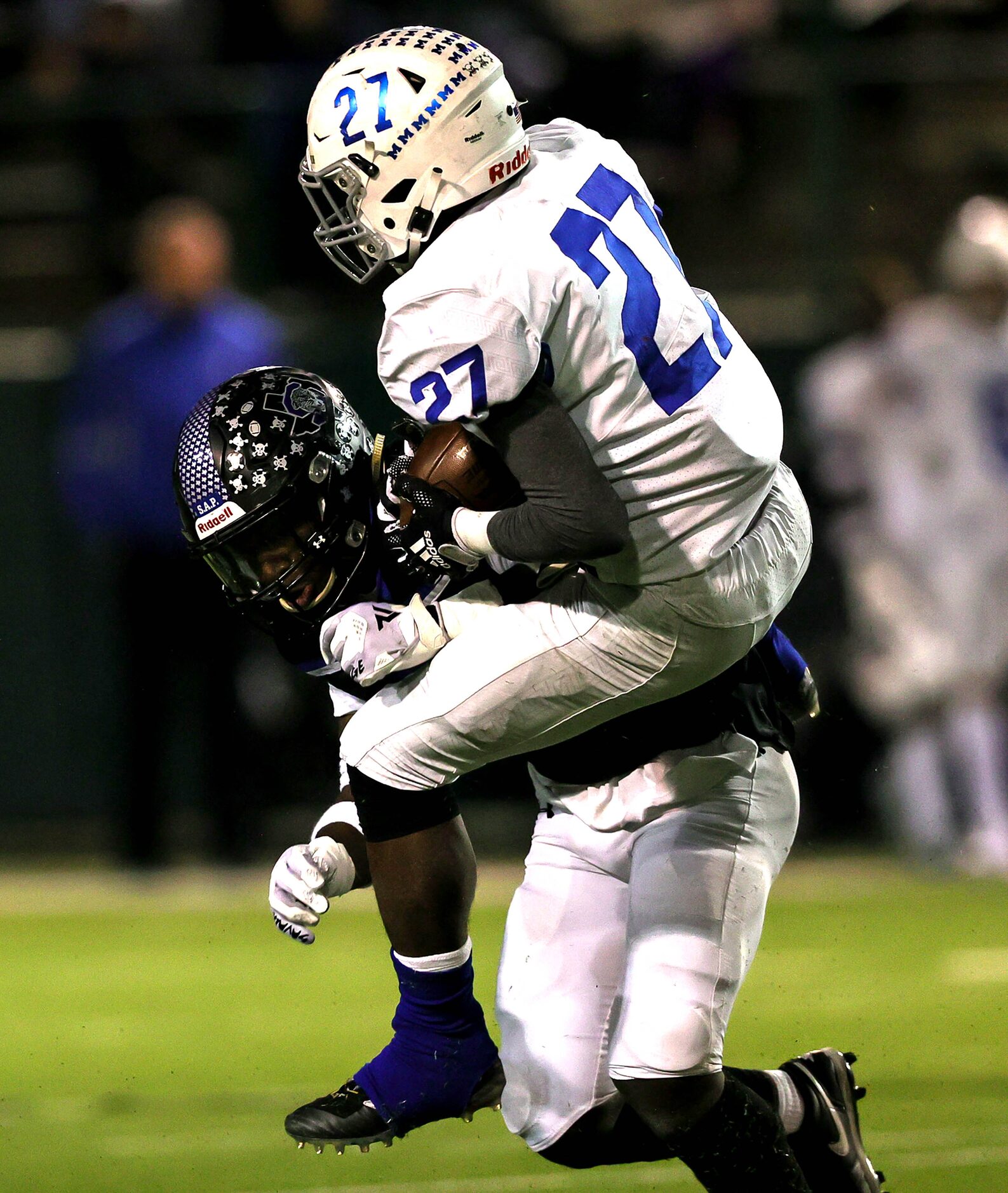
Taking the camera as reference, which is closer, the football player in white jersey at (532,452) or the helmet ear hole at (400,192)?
the football player in white jersey at (532,452)

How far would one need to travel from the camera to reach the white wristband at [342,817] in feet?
11.6

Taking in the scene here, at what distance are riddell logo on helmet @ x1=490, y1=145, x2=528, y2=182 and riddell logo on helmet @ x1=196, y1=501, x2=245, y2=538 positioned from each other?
72cm

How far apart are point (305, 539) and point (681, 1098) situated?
115 centimetres

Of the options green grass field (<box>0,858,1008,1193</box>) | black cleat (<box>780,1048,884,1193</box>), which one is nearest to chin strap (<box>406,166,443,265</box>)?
black cleat (<box>780,1048,884,1193</box>)

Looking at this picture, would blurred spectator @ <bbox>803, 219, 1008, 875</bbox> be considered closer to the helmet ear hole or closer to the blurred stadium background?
the blurred stadium background

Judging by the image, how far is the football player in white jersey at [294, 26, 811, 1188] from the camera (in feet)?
9.51

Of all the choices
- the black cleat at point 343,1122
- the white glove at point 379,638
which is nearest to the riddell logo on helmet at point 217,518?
the white glove at point 379,638

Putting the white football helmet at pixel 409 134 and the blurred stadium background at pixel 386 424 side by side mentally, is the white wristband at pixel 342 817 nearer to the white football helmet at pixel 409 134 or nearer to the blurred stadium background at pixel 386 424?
the white football helmet at pixel 409 134

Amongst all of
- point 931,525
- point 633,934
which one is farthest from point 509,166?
point 931,525

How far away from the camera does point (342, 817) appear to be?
3568mm

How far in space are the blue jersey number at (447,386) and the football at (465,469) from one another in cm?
13

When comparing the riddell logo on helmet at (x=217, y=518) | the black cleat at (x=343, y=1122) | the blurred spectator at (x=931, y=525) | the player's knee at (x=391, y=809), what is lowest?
the blurred spectator at (x=931, y=525)

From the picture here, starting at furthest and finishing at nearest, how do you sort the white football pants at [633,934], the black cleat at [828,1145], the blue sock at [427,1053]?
1. the black cleat at [828,1145]
2. the blue sock at [427,1053]
3. the white football pants at [633,934]

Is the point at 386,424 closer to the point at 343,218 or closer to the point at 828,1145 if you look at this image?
the point at 343,218
